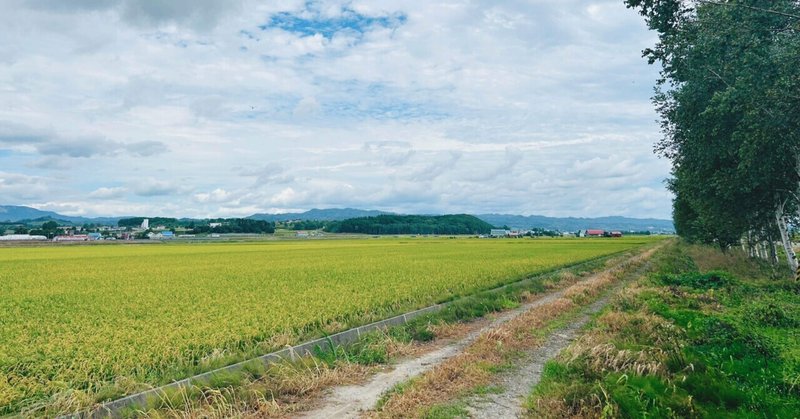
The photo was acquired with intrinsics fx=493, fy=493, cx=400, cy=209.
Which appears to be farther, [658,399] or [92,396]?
[92,396]

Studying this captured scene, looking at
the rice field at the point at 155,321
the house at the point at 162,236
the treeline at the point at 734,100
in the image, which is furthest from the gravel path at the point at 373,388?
the house at the point at 162,236

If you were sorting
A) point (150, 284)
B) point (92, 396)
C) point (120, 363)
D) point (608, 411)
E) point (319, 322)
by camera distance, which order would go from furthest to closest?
point (150, 284) → point (319, 322) → point (120, 363) → point (92, 396) → point (608, 411)

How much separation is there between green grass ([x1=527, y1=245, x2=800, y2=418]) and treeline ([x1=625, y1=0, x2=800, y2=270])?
6.28 meters

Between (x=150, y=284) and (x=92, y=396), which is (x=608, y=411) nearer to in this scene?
(x=92, y=396)

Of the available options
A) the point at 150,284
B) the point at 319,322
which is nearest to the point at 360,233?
the point at 150,284

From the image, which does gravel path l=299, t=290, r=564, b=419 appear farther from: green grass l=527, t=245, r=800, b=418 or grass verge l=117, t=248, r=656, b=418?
green grass l=527, t=245, r=800, b=418

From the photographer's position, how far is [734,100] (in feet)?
55.2

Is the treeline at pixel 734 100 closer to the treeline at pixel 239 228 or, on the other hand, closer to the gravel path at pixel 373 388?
the gravel path at pixel 373 388

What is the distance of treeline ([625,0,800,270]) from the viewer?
1443 cm

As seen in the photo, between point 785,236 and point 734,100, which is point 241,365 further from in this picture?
point 785,236

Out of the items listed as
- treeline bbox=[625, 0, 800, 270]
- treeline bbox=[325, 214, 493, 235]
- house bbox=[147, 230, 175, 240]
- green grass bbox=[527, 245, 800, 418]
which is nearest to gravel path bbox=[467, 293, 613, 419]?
green grass bbox=[527, 245, 800, 418]

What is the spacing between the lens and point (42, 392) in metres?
7.84

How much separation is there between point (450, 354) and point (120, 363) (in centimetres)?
675

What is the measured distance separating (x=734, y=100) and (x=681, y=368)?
1229cm
